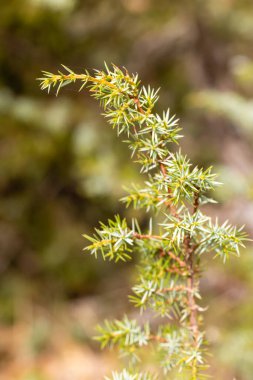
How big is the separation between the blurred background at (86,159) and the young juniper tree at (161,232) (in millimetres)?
1416

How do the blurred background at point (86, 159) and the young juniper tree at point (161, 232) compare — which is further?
the blurred background at point (86, 159)

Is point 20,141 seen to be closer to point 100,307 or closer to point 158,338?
point 100,307

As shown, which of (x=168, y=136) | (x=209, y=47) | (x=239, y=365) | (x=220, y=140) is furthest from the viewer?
(x=220, y=140)

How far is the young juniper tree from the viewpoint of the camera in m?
0.75

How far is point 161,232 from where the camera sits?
33.2 inches

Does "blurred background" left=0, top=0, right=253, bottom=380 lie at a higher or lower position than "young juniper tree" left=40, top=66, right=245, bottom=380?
higher

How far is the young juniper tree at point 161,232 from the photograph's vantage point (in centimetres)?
75

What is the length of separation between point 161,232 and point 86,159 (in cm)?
226

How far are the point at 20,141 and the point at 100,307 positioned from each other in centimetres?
181

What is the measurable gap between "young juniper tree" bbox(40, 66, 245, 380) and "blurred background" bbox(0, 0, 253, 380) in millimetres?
1416

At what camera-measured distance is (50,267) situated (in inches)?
177

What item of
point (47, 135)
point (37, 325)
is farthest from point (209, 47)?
point (37, 325)

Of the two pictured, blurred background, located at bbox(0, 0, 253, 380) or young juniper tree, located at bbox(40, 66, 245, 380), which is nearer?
young juniper tree, located at bbox(40, 66, 245, 380)

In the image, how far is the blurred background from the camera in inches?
117
